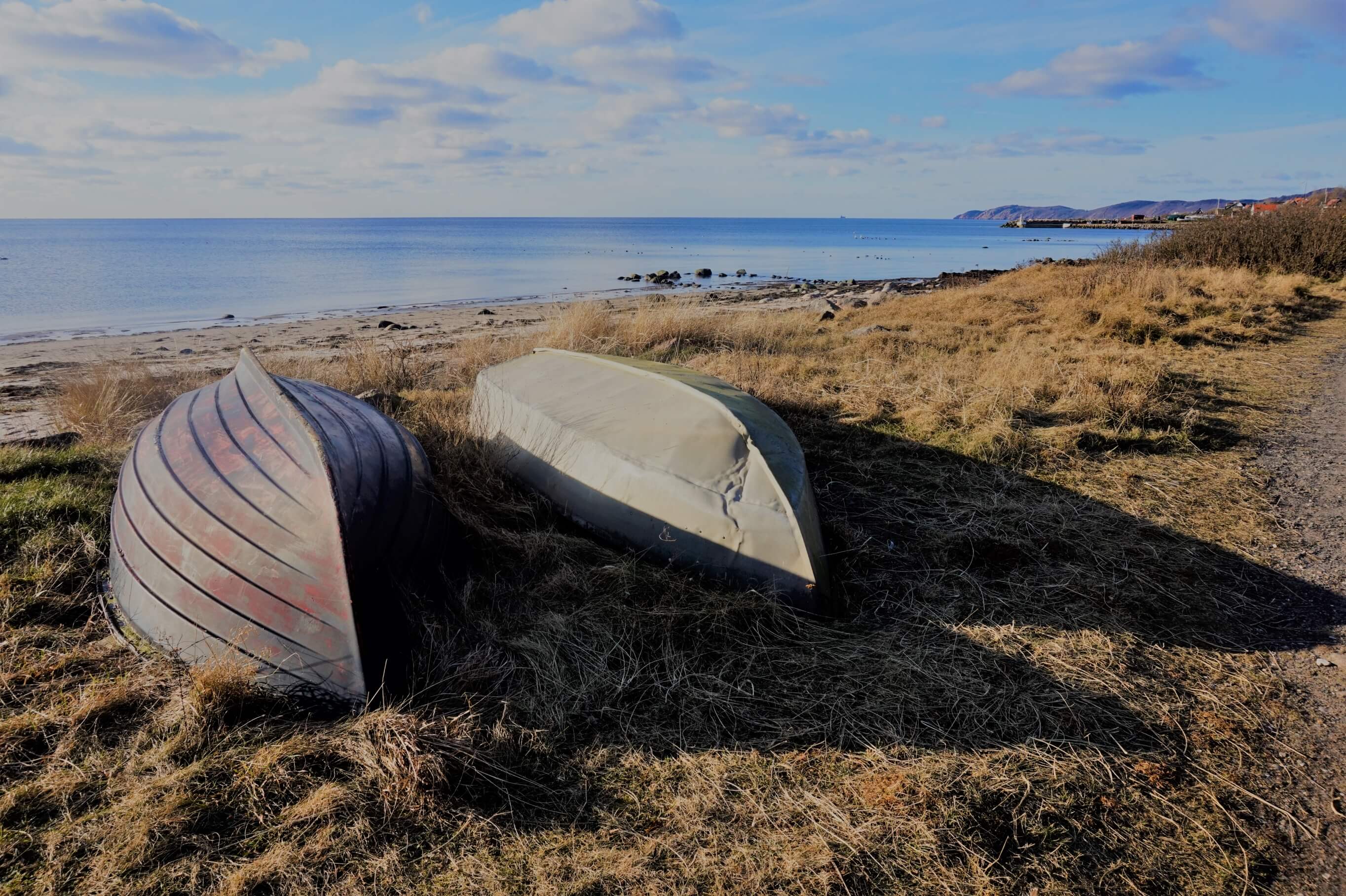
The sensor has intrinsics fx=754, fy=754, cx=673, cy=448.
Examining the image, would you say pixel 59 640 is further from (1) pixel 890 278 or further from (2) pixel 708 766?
(1) pixel 890 278

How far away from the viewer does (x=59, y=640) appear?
11.0 feet

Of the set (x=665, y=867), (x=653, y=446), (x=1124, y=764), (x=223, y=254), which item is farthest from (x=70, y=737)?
(x=223, y=254)

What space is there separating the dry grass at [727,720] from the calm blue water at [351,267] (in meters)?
17.4

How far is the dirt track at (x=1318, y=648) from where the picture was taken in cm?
241

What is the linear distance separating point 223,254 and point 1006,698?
5755cm

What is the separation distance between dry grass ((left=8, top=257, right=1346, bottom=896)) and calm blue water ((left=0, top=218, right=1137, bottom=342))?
17382mm

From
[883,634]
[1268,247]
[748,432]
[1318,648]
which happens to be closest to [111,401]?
[748,432]

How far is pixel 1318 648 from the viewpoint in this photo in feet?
11.4

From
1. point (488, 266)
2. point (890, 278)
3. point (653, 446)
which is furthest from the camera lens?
point (488, 266)

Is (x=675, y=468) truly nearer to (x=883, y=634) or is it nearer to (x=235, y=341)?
(x=883, y=634)

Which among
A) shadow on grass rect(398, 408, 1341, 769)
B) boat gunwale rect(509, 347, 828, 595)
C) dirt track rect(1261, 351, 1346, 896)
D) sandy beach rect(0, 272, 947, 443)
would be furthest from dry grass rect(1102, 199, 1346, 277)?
boat gunwale rect(509, 347, 828, 595)

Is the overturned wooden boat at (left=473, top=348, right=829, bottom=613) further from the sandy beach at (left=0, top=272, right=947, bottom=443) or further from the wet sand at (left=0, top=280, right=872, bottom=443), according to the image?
the sandy beach at (left=0, top=272, right=947, bottom=443)

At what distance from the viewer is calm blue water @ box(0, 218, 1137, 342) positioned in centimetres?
2170

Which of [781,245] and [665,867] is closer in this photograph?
[665,867]
